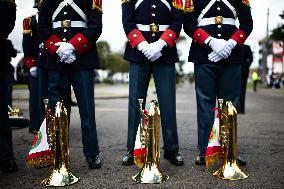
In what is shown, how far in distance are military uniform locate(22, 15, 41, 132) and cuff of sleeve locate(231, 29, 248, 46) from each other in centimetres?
331

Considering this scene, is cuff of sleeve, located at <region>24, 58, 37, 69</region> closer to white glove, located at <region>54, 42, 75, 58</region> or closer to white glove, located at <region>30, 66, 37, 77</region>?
white glove, located at <region>30, 66, 37, 77</region>

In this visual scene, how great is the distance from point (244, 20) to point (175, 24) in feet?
2.48

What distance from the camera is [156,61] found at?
3.85 m

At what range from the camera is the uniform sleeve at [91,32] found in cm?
356

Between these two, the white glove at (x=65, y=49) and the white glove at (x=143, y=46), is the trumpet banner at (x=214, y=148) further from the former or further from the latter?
the white glove at (x=65, y=49)

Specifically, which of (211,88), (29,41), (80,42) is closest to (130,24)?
(80,42)

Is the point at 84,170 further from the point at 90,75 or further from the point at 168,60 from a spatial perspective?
the point at 168,60

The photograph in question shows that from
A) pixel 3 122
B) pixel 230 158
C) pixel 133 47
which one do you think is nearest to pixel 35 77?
pixel 3 122

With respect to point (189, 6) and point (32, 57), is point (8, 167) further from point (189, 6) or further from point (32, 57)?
point (32, 57)

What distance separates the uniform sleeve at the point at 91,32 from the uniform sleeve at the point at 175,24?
69 centimetres

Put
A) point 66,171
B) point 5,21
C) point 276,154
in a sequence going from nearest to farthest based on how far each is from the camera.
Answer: point 66,171 → point 5,21 → point 276,154

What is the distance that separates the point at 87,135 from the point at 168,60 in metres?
1.19

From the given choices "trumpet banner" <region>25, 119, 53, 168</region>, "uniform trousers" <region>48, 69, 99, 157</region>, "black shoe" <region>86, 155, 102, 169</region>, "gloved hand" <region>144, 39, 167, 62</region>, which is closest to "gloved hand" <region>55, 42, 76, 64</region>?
"uniform trousers" <region>48, 69, 99, 157</region>

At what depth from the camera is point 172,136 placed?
386cm
